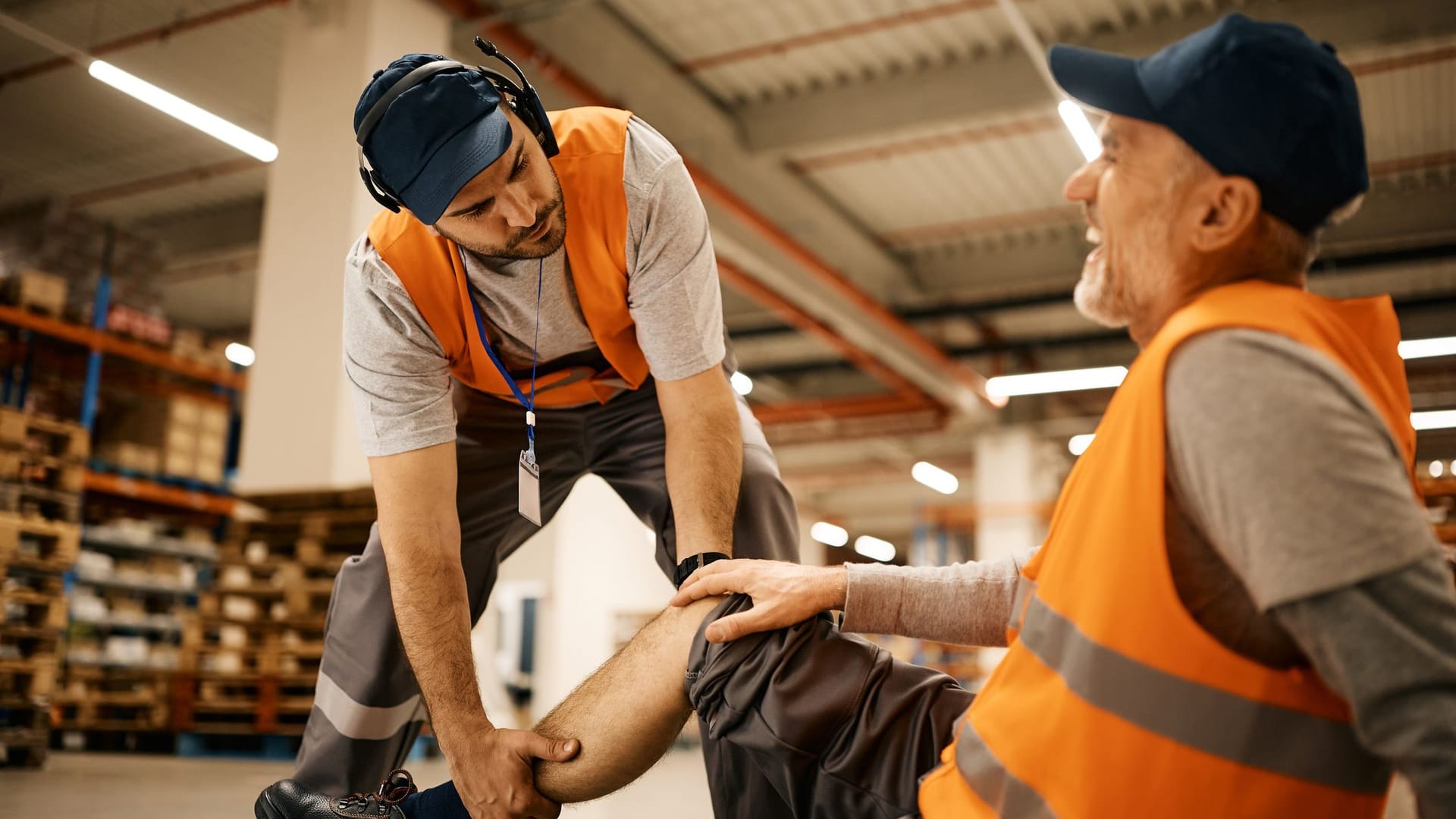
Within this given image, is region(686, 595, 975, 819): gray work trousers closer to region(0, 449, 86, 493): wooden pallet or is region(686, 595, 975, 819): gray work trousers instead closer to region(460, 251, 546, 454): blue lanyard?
region(460, 251, 546, 454): blue lanyard

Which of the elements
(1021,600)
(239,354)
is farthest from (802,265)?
(1021,600)

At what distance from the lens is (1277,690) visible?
1012mm

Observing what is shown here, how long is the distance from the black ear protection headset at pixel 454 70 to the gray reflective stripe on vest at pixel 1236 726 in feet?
4.77

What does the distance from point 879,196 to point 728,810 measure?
1018cm

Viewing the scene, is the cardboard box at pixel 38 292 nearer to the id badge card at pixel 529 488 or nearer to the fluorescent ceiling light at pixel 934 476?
the id badge card at pixel 529 488

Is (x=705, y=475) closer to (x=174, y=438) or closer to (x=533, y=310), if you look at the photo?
(x=533, y=310)

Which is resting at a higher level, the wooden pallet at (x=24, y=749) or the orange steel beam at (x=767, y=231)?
the orange steel beam at (x=767, y=231)

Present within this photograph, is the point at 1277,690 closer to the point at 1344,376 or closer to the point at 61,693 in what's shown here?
the point at 1344,376

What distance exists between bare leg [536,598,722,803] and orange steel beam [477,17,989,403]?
19.6 ft

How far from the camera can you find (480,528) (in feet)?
8.80

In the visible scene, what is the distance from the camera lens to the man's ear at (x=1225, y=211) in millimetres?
1144

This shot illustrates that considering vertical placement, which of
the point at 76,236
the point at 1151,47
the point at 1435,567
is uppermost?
the point at 1151,47

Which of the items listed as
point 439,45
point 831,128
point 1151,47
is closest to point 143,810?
point 439,45

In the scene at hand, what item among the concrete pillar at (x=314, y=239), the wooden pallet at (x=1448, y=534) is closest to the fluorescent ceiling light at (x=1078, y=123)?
the wooden pallet at (x=1448, y=534)
